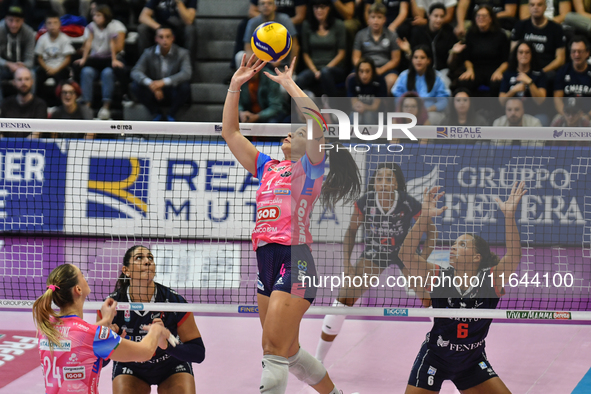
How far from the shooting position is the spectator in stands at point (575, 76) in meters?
11.5

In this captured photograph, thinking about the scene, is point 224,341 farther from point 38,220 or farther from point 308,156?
point 38,220

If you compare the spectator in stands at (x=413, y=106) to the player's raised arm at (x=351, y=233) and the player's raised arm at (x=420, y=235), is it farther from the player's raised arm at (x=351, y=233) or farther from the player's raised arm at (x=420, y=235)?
the player's raised arm at (x=420, y=235)

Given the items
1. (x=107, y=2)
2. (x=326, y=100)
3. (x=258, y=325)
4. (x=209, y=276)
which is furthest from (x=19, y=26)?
(x=258, y=325)

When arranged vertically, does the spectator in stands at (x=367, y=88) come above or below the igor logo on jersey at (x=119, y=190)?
above

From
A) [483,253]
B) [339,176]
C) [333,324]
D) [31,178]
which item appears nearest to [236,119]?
[339,176]

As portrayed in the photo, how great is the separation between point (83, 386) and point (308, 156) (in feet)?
7.50

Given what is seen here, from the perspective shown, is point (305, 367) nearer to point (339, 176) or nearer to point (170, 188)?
point (339, 176)

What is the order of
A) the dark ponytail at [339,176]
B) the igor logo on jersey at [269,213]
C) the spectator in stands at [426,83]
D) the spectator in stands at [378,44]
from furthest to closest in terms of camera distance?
the spectator in stands at [378,44]
the spectator in stands at [426,83]
the dark ponytail at [339,176]
the igor logo on jersey at [269,213]

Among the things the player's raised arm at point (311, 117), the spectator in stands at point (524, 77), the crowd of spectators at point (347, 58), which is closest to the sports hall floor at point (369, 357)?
the player's raised arm at point (311, 117)

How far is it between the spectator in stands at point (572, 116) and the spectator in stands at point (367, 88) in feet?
9.65

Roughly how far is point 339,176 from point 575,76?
6.98m

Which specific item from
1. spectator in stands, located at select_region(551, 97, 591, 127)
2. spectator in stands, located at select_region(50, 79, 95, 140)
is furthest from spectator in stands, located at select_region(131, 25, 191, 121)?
spectator in stands, located at select_region(551, 97, 591, 127)

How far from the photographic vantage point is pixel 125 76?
13164 mm

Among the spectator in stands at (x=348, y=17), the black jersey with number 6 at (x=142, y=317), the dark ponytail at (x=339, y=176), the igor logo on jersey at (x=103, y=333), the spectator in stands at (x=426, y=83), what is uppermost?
the spectator in stands at (x=348, y=17)
